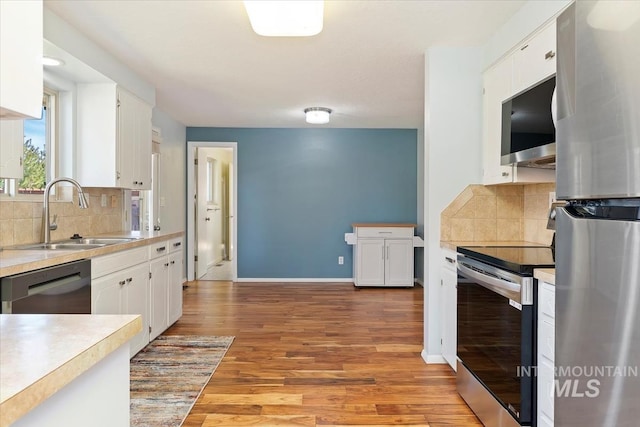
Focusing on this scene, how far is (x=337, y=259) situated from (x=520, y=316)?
4277mm

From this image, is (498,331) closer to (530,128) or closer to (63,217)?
(530,128)

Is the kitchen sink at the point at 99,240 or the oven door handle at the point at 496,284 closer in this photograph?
the oven door handle at the point at 496,284

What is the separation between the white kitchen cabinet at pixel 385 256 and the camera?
544cm

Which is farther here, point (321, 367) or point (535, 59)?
point (321, 367)

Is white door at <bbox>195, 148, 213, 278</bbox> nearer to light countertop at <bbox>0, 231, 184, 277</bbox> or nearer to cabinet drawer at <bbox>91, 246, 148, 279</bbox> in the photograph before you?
cabinet drawer at <bbox>91, 246, 148, 279</bbox>

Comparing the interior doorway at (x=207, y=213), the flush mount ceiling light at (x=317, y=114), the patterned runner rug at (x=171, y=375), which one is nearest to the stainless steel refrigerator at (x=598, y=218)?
the patterned runner rug at (x=171, y=375)

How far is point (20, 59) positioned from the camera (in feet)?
2.15

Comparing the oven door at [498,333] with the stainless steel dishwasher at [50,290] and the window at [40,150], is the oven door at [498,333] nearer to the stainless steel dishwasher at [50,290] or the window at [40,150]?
the stainless steel dishwasher at [50,290]

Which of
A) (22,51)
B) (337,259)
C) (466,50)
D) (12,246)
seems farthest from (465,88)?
(337,259)

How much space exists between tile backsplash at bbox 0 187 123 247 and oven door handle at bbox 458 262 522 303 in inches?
106

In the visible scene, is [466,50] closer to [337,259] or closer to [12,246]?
→ [12,246]

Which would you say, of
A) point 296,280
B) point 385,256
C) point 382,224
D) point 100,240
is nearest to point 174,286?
point 100,240

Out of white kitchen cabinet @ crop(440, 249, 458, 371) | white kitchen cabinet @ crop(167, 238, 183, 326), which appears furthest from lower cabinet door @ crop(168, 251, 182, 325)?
white kitchen cabinet @ crop(440, 249, 458, 371)

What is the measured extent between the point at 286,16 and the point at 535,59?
1.35 metres
